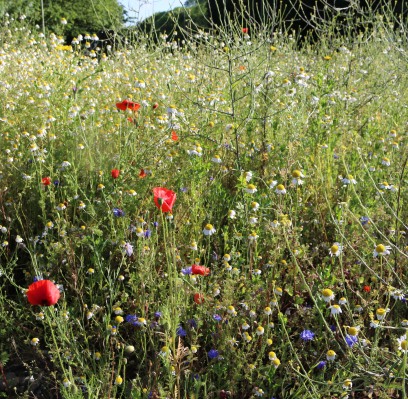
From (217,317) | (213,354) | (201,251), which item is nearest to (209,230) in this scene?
(201,251)

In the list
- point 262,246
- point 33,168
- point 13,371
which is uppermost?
point 33,168

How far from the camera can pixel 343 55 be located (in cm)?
489

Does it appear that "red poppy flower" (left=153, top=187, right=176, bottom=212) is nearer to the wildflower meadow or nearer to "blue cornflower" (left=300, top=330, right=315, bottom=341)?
the wildflower meadow

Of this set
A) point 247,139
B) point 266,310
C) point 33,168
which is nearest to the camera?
point 266,310

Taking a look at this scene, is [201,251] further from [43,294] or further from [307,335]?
[43,294]

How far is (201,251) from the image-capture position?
6.86ft

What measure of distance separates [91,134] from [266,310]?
1.48 metres

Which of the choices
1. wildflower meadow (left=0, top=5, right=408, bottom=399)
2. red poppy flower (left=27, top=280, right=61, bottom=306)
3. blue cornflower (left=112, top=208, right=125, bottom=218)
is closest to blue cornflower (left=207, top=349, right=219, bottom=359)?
wildflower meadow (left=0, top=5, right=408, bottom=399)

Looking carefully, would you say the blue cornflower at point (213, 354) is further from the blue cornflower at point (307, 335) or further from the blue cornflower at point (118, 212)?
the blue cornflower at point (118, 212)

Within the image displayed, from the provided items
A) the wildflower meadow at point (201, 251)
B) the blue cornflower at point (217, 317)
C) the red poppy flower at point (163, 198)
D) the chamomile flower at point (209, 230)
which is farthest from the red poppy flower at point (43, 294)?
the chamomile flower at point (209, 230)

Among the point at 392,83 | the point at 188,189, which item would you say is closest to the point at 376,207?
the point at 188,189

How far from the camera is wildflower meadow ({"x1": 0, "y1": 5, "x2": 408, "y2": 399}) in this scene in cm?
171

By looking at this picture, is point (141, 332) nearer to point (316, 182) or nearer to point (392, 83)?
point (316, 182)

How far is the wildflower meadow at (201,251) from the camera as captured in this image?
5.62ft
